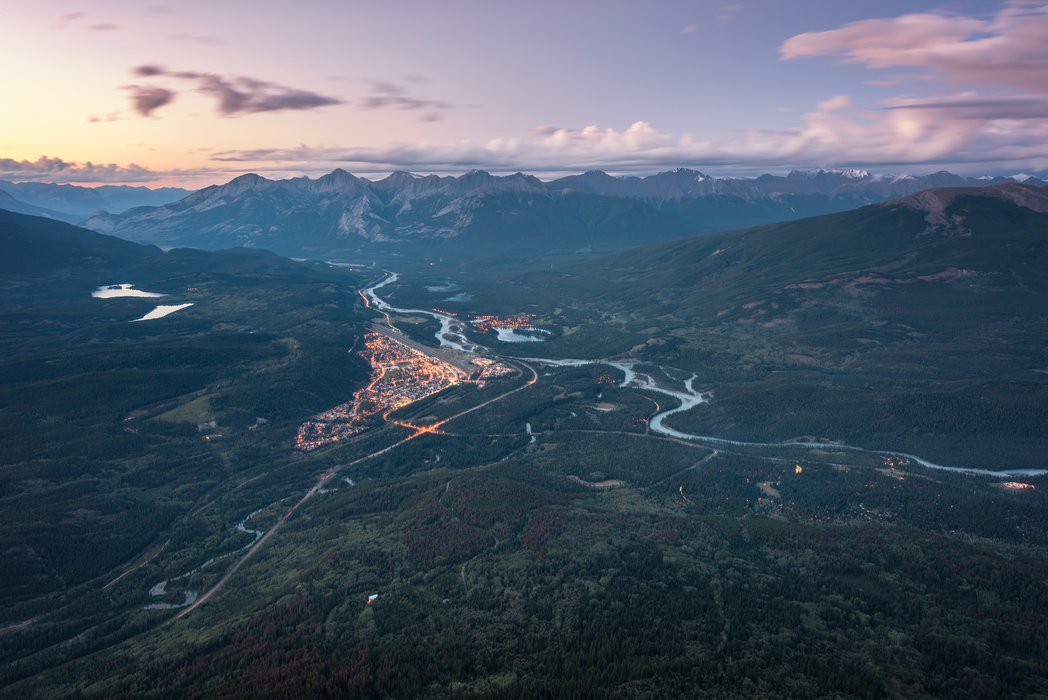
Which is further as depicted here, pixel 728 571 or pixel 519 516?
pixel 519 516

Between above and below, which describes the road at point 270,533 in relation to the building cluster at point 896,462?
below

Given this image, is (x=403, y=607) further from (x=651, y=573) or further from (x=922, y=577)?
(x=922, y=577)

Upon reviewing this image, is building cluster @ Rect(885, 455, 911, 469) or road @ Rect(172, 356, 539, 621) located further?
building cluster @ Rect(885, 455, 911, 469)

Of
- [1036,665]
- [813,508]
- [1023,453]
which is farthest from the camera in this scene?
[1023,453]

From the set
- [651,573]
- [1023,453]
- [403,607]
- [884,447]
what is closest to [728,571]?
[651,573]

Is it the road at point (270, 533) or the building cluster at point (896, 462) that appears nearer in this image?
the road at point (270, 533)

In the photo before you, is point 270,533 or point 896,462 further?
point 896,462

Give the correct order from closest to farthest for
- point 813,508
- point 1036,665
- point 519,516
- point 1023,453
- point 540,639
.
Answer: point 1036,665 < point 540,639 < point 519,516 < point 813,508 < point 1023,453

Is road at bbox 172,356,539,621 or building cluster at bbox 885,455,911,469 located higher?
building cluster at bbox 885,455,911,469

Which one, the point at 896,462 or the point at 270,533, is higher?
the point at 896,462

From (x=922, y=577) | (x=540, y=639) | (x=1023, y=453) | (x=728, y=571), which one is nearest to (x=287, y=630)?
(x=540, y=639)
